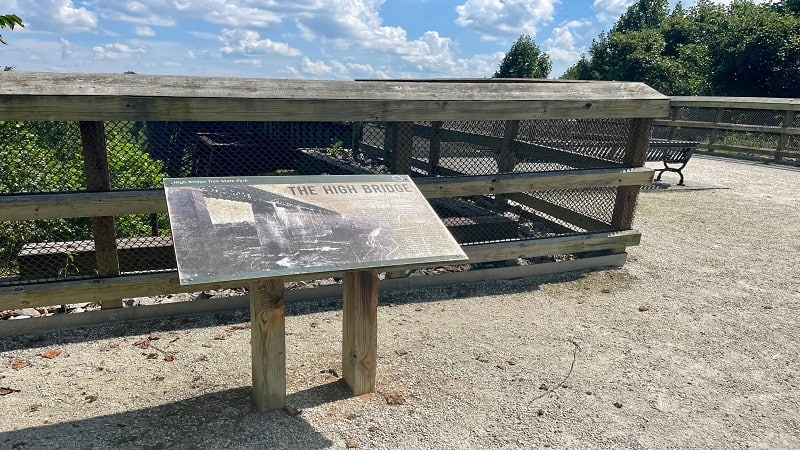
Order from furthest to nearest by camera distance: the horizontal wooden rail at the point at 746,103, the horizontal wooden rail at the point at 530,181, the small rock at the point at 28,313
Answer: the horizontal wooden rail at the point at 746,103 < the horizontal wooden rail at the point at 530,181 < the small rock at the point at 28,313

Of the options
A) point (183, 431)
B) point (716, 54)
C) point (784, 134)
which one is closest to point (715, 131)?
point (784, 134)

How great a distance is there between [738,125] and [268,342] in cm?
1633

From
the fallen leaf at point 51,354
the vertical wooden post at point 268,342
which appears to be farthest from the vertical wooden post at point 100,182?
the vertical wooden post at point 268,342

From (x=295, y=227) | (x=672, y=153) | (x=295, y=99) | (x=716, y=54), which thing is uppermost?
(x=716, y=54)

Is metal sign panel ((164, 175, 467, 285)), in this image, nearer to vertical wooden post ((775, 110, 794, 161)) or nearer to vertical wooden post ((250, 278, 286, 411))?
vertical wooden post ((250, 278, 286, 411))

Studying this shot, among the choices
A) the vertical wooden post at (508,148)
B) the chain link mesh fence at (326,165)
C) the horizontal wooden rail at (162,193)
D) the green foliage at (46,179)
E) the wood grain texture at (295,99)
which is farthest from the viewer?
the vertical wooden post at (508,148)

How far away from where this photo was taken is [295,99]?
4.34 metres

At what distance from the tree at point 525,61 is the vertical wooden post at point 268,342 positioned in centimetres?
4266

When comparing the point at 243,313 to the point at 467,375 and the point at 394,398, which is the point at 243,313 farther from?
the point at 467,375

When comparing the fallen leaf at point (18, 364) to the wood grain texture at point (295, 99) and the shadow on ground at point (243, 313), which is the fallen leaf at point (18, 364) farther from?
the wood grain texture at point (295, 99)

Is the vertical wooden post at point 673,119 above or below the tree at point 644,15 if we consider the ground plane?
below

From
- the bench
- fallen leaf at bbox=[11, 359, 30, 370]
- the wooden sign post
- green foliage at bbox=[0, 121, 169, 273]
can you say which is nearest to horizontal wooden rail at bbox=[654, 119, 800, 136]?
the bench

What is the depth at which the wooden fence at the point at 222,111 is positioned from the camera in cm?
382

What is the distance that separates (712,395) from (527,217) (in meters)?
3.85
